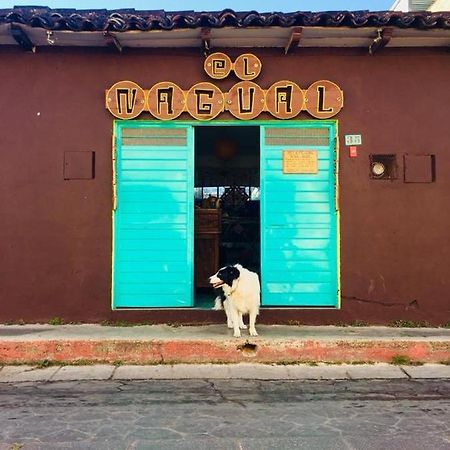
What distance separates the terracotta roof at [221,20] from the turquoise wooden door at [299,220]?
4.51ft

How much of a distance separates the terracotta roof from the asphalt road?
4.23m

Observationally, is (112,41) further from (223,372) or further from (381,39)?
(223,372)

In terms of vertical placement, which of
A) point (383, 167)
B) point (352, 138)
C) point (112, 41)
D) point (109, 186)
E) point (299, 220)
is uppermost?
point (112, 41)

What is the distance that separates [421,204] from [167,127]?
12.1ft

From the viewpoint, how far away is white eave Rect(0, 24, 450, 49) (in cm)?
638

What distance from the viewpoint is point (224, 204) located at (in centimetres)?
1154

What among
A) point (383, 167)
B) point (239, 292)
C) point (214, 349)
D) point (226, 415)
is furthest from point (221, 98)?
point (226, 415)

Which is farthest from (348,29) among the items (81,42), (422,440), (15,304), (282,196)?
(15,304)

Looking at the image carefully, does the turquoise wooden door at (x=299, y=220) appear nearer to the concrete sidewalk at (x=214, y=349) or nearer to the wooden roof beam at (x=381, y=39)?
the concrete sidewalk at (x=214, y=349)

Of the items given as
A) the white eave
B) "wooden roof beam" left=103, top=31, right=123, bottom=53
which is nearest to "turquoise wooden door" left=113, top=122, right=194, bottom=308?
"wooden roof beam" left=103, top=31, right=123, bottom=53

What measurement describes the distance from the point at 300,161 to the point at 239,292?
82.0 inches

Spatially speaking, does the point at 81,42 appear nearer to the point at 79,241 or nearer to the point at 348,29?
the point at 79,241

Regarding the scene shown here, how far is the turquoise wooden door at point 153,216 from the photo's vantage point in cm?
686

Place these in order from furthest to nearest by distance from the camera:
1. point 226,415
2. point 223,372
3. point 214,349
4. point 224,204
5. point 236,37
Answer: point 224,204 < point 236,37 < point 214,349 < point 223,372 < point 226,415
